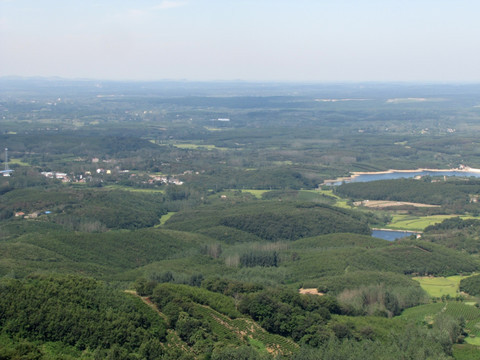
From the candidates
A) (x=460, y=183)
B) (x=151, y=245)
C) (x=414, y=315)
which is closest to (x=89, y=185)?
(x=151, y=245)

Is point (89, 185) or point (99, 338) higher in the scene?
point (99, 338)

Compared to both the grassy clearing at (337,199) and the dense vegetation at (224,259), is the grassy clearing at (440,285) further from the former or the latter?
the grassy clearing at (337,199)

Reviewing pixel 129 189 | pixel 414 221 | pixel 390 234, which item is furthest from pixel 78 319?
pixel 129 189

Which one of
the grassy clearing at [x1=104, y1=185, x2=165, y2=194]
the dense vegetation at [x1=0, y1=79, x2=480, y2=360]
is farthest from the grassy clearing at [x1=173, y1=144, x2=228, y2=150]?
the grassy clearing at [x1=104, y1=185, x2=165, y2=194]

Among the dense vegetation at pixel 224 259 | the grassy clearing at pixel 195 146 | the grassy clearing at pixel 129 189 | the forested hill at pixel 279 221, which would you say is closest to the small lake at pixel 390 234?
the forested hill at pixel 279 221

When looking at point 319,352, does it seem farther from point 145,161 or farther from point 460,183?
point 145,161

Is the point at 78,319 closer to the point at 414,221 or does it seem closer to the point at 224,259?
the point at 224,259
